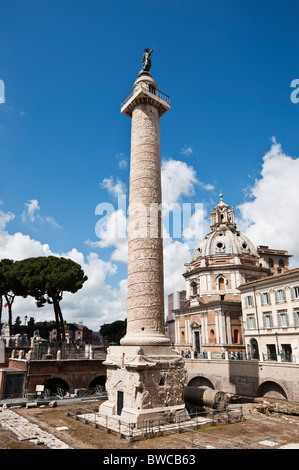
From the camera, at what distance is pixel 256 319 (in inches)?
1396

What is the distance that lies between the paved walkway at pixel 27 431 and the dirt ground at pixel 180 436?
27 centimetres

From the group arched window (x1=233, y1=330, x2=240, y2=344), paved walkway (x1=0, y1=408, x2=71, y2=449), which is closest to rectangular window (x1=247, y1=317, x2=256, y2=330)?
arched window (x1=233, y1=330, x2=240, y2=344)

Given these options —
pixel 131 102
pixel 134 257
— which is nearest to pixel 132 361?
pixel 134 257

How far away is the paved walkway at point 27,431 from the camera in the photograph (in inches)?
520

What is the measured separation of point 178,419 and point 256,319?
21.4 metres

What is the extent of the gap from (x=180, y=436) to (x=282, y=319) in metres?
20.7

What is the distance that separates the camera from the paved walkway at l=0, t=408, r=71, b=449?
13.2m

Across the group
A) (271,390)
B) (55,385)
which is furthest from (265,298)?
(55,385)

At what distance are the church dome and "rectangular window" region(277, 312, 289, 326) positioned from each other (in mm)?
18312

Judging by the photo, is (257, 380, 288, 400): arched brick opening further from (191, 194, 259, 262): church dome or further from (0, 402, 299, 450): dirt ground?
(191, 194, 259, 262): church dome

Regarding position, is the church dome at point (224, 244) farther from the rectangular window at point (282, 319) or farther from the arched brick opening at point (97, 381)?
the arched brick opening at point (97, 381)

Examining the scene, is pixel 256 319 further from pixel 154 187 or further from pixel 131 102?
pixel 131 102

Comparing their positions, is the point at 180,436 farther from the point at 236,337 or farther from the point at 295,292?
the point at 236,337
